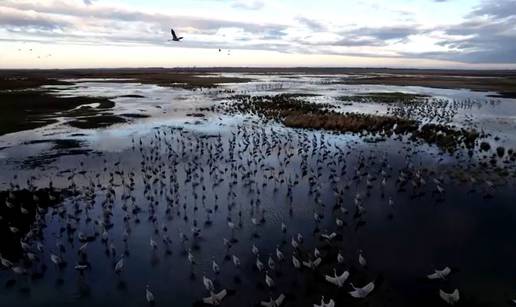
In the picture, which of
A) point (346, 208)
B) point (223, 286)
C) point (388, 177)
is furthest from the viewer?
point (388, 177)

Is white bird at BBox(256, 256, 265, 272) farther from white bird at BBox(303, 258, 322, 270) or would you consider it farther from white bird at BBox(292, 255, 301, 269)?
white bird at BBox(303, 258, 322, 270)

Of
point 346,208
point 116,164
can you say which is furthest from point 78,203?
point 346,208

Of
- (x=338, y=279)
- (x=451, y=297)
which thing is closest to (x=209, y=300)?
(x=338, y=279)

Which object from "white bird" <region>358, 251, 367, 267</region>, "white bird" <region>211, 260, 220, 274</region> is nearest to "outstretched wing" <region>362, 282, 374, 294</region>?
"white bird" <region>358, 251, 367, 267</region>

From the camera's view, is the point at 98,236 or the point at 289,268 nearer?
the point at 289,268

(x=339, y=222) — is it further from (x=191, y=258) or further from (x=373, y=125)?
(x=373, y=125)

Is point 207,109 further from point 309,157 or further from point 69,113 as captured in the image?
point 309,157
